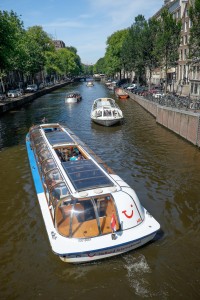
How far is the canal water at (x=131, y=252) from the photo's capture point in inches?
346

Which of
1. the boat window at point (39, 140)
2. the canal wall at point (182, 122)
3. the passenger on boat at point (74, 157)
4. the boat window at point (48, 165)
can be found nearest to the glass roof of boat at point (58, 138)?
the boat window at point (39, 140)

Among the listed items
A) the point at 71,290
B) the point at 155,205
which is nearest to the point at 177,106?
the point at 155,205

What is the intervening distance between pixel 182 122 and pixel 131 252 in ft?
61.9

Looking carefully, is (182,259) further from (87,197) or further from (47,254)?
(47,254)

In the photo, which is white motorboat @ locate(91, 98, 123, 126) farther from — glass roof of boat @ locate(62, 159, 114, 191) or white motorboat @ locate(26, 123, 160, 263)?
white motorboat @ locate(26, 123, 160, 263)

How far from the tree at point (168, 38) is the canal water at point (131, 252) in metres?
25.5

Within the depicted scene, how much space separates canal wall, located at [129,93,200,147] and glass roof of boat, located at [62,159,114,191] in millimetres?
13791

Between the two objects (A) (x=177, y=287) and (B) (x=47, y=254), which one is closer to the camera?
(A) (x=177, y=287)

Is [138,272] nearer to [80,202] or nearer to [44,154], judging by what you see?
[80,202]

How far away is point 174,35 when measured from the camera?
4253 cm

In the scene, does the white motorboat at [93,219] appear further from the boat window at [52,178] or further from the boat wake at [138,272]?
the boat wake at [138,272]

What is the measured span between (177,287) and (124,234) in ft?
8.05

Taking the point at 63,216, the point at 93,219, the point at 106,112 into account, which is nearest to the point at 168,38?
the point at 106,112

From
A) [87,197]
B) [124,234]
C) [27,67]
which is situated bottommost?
[124,234]
